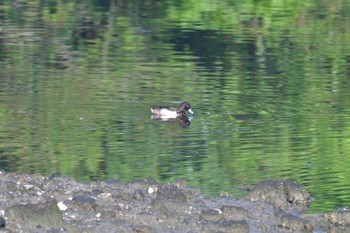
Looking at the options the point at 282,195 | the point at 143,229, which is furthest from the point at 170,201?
the point at 282,195

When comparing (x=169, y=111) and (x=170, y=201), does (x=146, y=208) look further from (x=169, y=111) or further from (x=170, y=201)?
(x=169, y=111)

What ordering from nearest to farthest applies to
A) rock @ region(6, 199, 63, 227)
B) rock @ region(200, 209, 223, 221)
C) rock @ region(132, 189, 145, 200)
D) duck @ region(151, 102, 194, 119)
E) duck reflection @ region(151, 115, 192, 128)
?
rock @ region(6, 199, 63, 227) < rock @ region(200, 209, 223, 221) < rock @ region(132, 189, 145, 200) < duck reflection @ region(151, 115, 192, 128) < duck @ region(151, 102, 194, 119)

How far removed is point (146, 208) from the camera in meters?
8.67

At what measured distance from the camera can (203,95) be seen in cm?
1452

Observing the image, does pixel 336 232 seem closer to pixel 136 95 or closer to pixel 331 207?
pixel 331 207

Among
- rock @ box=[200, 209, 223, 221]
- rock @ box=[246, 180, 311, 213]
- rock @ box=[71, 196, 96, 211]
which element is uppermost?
rock @ box=[71, 196, 96, 211]

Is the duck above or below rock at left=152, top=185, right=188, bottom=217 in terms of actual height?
below

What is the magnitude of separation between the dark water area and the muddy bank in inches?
17.8

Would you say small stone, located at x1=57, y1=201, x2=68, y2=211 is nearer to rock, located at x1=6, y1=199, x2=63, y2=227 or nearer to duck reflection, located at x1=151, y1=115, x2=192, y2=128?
rock, located at x1=6, y1=199, x2=63, y2=227

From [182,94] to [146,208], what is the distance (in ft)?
20.0

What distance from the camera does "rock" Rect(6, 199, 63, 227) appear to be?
8023 mm

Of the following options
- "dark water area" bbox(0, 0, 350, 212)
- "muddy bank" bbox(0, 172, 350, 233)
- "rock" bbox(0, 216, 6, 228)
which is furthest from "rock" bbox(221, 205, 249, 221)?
"rock" bbox(0, 216, 6, 228)

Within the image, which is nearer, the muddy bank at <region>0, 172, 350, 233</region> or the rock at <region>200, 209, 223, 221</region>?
the muddy bank at <region>0, 172, 350, 233</region>

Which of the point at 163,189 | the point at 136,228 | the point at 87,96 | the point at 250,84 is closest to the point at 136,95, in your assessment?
the point at 87,96
